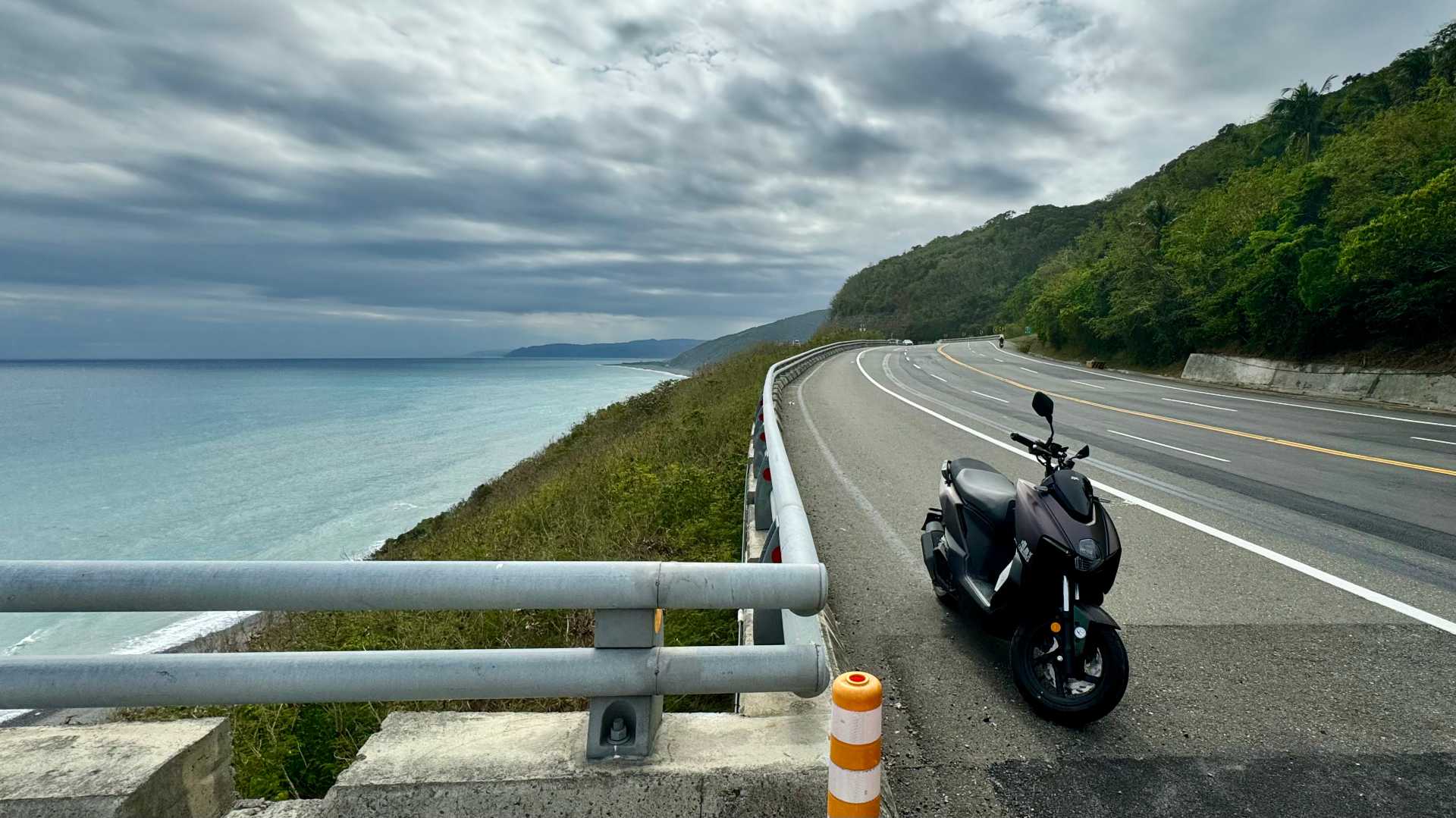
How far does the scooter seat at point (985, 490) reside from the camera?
3871 millimetres

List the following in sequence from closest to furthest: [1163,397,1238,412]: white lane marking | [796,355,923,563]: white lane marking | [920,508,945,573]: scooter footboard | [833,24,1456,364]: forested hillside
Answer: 1. [920,508,945,573]: scooter footboard
2. [796,355,923,563]: white lane marking
3. [1163,397,1238,412]: white lane marking
4. [833,24,1456,364]: forested hillside

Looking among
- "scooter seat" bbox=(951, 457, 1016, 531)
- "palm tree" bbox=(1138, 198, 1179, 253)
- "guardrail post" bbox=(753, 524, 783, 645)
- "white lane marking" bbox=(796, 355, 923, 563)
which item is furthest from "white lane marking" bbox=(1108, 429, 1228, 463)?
"palm tree" bbox=(1138, 198, 1179, 253)

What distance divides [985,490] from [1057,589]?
0.88 meters

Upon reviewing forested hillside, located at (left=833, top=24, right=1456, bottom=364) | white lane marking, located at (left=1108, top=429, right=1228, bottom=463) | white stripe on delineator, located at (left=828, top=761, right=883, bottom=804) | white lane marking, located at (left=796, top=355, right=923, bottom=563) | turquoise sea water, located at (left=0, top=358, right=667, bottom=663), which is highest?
forested hillside, located at (left=833, top=24, right=1456, bottom=364)

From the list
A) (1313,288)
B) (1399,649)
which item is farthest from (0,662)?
(1313,288)

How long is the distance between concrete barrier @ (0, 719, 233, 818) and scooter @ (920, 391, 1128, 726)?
330cm

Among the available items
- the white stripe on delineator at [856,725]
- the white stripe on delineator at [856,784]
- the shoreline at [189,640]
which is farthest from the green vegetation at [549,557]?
the shoreline at [189,640]

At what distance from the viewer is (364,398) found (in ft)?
296

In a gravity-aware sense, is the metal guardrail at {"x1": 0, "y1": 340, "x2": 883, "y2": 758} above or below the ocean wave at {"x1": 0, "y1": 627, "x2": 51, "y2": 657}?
above

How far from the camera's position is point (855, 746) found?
1.81 metres

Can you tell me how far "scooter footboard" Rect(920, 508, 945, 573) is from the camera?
468cm

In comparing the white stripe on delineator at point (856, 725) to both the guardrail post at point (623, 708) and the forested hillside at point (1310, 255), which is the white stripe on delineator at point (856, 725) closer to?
the guardrail post at point (623, 708)

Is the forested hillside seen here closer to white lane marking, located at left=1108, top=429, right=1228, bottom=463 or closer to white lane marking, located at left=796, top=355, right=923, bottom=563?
white lane marking, located at left=1108, top=429, right=1228, bottom=463

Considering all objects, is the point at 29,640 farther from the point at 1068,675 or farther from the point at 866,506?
the point at 1068,675
